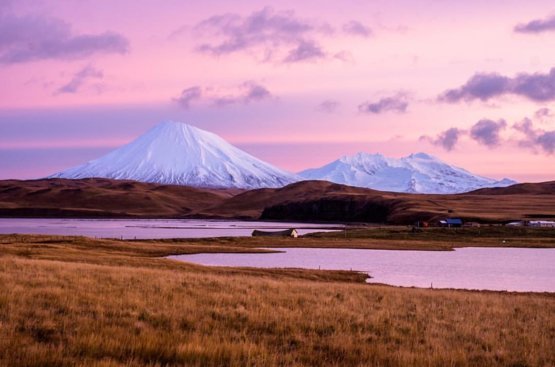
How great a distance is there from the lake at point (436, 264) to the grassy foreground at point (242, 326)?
19.9 metres

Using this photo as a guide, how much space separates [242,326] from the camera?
15.5 meters

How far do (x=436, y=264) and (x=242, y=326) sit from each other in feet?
156

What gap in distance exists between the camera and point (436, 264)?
60.4 metres

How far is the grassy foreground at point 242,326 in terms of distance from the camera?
11867 millimetres

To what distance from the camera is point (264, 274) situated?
1688 inches

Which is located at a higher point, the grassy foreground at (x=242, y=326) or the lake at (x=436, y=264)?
the grassy foreground at (x=242, y=326)

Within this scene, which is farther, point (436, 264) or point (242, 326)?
point (436, 264)

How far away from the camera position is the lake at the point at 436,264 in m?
44.6

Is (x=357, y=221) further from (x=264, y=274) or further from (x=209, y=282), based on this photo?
(x=209, y=282)

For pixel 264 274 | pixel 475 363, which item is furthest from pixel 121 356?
pixel 264 274

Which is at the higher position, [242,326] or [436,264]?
[242,326]

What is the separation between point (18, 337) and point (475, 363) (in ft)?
Result: 28.1

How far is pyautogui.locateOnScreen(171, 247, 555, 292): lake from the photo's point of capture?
44562 mm

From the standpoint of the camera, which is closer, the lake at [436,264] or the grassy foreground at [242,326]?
the grassy foreground at [242,326]
